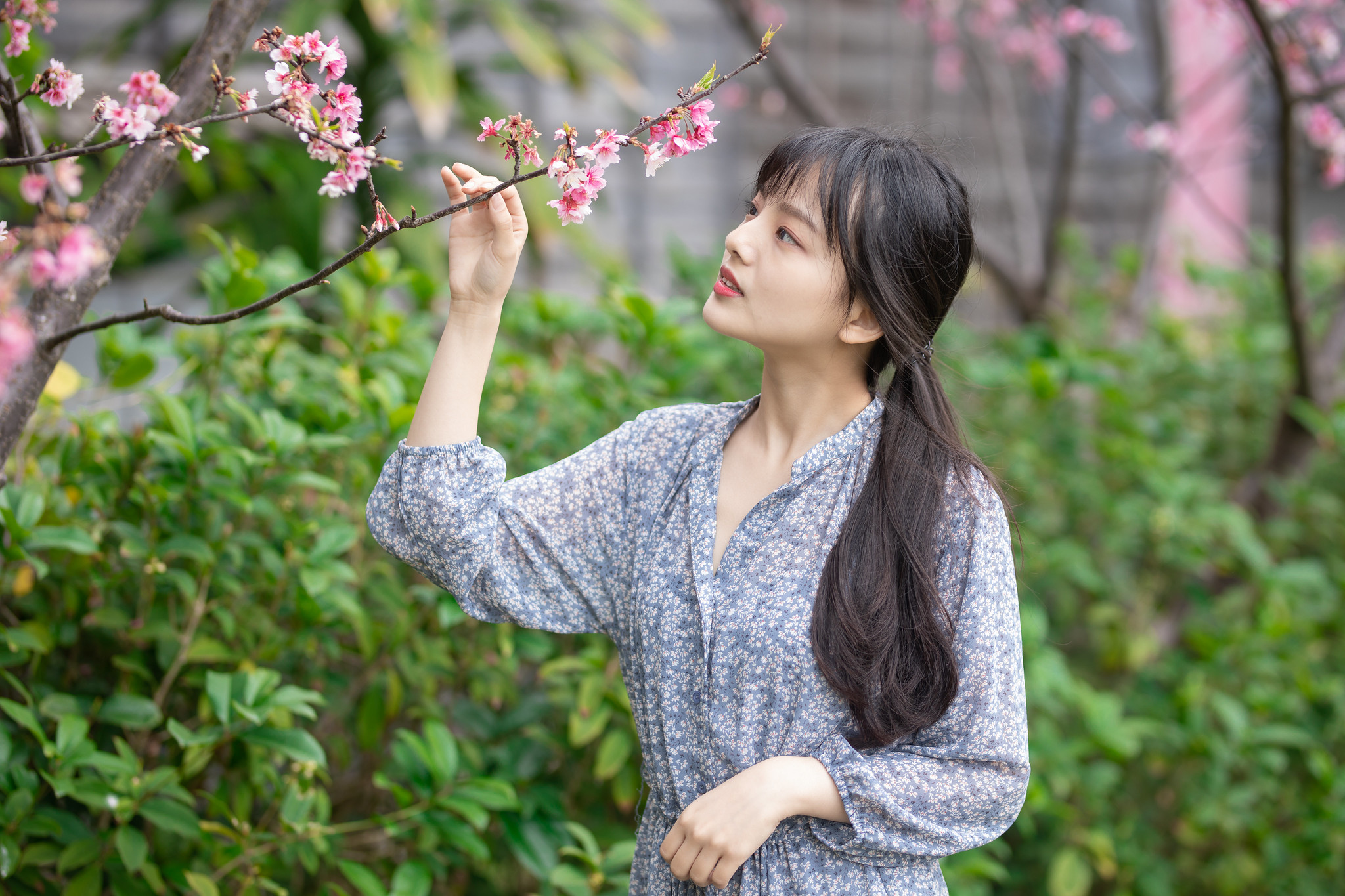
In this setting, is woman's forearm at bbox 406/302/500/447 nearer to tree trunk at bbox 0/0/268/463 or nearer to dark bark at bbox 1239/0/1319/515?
tree trunk at bbox 0/0/268/463

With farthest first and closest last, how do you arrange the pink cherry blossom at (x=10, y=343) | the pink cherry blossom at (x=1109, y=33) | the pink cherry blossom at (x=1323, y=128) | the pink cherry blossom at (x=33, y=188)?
the pink cherry blossom at (x=1109, y=33) → the pink cherry blossom at (x=1323, y=128) → the pink cherry blossom at (x=33, y=188) → the pink cherry blossom at (x=10, y=343)

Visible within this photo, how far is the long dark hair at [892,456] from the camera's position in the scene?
1068 millimetres

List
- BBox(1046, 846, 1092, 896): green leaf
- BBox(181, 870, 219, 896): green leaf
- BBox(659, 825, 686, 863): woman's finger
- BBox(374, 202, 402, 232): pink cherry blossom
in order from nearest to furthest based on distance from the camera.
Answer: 1. BBox(374, 202, 402, 232): pink cherry blossom
2. BBox(659, 825, 686, 863): woman's finger
3. BBox(181, 870, 219, 896): green leaf
4. BBox(1046, 846, 1092, 896): green leaf

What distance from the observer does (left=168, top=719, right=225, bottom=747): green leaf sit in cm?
122

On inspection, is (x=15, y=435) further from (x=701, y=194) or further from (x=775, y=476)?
(x=701, y=194)

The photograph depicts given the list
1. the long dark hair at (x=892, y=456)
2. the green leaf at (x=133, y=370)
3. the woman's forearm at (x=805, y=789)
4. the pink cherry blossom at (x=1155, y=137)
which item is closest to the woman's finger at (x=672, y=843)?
the woman's forearm at (x=805, y=789)

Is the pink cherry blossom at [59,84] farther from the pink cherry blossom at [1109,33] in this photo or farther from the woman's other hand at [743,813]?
the pink cherry blossom at [1109,33]

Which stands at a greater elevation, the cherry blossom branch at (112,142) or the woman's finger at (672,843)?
the cherry blossom branch at (112,142)

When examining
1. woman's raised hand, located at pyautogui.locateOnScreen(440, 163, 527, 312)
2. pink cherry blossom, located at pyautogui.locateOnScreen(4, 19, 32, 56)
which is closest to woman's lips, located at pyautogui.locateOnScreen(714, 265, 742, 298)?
woman's raised hand, located at pyautogui.locateOnScreen(440, 163, 527, 312)

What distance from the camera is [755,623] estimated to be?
1083mm

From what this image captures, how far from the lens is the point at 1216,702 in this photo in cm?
203

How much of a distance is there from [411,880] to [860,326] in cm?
91

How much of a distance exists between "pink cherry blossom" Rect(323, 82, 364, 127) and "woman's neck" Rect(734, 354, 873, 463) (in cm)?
50

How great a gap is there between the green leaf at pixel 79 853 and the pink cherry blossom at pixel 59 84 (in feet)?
2.84
